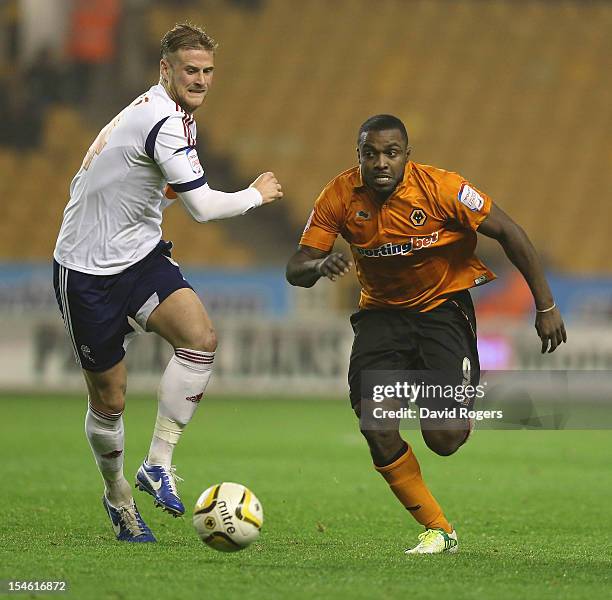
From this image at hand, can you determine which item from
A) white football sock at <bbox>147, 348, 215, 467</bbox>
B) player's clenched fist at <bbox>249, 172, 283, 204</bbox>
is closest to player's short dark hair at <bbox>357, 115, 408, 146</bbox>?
player's clenched fist at <bbox>249, 172, 283, 204</bbox>

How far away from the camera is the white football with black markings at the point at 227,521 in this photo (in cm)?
519

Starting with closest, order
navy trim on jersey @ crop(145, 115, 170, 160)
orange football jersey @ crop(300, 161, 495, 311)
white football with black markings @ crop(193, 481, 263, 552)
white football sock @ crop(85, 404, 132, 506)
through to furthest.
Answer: white football with black markings @ crop(193, 481, 263, 552) < navy trim on jersey @ crop(145, 115, 170, 160) < orange football jersey @ crop(300, 161, 495, 311) < white football sock @ crop(85, 404, 132, 506)

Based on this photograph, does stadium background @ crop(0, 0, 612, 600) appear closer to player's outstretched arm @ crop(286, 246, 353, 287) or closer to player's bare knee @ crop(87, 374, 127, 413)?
player's bare knee @ crop(87, 374, 127, 413)

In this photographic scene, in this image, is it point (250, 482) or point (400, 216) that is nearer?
point (400, 216)

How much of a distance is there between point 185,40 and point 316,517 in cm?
291

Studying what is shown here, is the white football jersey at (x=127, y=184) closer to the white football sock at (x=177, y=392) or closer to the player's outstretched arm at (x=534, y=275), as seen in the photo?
the white football sock at (x=177, y=392)

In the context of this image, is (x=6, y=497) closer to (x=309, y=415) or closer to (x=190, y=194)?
(x=190, y=194)

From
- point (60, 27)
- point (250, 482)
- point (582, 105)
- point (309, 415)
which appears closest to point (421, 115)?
point (582, 105)

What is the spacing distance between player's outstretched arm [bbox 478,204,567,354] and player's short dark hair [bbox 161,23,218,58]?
1497mm

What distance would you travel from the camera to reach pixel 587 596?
454 centimetres

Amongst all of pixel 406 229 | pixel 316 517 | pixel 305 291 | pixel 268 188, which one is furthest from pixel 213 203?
pixel 305 291

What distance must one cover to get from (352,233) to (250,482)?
3.27 metres

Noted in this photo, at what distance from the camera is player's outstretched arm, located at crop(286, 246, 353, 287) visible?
17.2ft

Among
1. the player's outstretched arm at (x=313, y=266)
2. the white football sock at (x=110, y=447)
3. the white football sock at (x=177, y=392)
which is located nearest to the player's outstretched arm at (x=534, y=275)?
the player's outstretched arm at (x=313, y=266)
